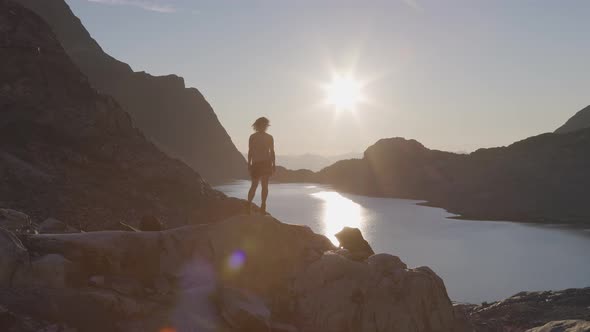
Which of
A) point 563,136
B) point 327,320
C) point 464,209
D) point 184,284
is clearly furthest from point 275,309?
point 563,136

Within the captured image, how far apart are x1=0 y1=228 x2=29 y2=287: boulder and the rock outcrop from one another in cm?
2403

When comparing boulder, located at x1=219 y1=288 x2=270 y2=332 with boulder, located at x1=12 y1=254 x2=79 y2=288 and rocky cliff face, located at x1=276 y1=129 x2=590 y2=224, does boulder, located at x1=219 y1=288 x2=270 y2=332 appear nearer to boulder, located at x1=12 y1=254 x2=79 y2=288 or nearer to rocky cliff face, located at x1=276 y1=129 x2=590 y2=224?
boulder, located at x1=12 y1=254 x2=79 y2=288

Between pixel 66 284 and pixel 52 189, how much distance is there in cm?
1861

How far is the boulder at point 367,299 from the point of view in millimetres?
12656

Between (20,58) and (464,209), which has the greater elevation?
(20,58)

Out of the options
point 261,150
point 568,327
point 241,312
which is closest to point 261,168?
point 261,150

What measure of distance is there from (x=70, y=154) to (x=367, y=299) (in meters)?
24.5

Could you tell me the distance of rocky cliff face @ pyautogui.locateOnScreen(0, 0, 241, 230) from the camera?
2525 centimetres

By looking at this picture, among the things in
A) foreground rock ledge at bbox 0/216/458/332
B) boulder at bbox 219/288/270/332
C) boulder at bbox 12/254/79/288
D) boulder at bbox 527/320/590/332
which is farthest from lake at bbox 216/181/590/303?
boulder at bbox 12/254/79/288

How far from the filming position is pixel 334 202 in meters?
158

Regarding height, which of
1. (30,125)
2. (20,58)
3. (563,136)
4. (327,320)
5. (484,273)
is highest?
(563,136)

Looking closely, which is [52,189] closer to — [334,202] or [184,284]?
[184,284]

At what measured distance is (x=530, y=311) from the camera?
33625mm

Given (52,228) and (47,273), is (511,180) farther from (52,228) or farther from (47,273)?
(47,273)
